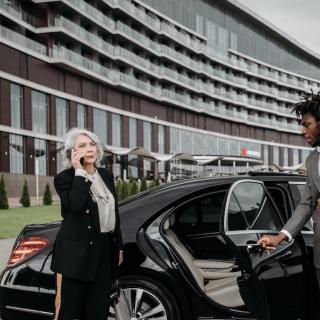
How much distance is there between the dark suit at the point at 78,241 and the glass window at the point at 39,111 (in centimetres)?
4248

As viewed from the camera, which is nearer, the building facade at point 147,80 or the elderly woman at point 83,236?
the elderly woman at point 83,236

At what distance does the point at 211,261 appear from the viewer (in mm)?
5027

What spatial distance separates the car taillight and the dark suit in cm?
81

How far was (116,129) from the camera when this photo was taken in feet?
185

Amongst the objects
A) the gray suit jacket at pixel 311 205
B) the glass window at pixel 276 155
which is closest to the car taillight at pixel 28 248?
the gray suit jacket at pixel 311 205

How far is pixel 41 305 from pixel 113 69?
52474mm

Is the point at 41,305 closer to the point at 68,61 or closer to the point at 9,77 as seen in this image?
the point at 9,77

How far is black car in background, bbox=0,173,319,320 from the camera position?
3816 mm

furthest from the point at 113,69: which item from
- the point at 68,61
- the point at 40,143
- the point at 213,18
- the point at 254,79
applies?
the point at 254,79

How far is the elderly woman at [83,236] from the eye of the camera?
311 cm

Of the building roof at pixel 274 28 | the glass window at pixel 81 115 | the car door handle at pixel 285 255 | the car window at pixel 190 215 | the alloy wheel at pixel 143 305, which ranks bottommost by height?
the alloy wheel at pixel 143 305

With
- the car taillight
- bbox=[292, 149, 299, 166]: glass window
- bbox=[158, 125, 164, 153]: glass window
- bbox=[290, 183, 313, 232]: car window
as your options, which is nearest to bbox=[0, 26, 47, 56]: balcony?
bbox=[158, 125, 164, 153]: glass window

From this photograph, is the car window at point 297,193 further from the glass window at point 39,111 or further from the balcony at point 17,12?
the glass window at point 39,111

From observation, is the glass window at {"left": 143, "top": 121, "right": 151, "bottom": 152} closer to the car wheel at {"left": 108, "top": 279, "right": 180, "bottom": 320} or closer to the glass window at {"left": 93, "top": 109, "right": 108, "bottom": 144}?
the glass window at {"left": 93, "top": 109, "right": 108, "bottom": 144}
